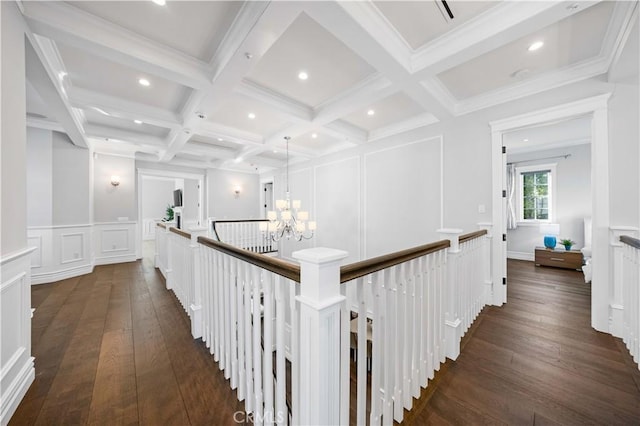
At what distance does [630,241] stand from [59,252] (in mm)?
7650

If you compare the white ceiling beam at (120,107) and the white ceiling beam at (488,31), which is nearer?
the white ceiling beam at (488,31)

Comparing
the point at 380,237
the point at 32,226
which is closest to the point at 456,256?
the point at 380,237

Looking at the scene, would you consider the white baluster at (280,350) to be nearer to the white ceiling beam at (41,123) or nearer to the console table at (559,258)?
the white ceiling beam at (41,123)

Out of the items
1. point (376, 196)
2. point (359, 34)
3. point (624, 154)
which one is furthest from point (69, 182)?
point (624, 154)

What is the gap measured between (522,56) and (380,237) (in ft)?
10.2

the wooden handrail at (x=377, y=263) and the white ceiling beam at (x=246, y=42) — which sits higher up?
the white ceiling beam at (x=246, y=42)

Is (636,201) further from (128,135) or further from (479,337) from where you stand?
(128,135)

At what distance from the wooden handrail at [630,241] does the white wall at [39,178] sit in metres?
7.62

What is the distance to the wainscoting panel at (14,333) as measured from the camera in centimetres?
138

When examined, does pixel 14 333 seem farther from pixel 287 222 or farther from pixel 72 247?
pixel 72 247

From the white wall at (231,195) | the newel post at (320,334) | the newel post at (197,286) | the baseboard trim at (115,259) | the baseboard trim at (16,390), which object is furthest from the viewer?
the white wall at (231,195)

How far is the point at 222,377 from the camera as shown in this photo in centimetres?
172

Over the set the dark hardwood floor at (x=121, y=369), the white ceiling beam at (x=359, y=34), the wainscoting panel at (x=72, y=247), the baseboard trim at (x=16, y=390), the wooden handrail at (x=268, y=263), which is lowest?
the dark hardwood floor at (x=121, y=369)

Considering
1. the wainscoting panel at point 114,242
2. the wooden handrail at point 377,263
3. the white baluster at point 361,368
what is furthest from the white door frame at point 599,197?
the wainscoting panel at point 114,242
